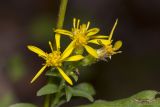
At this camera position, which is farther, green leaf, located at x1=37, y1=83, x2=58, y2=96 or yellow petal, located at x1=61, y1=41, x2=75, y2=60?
yellow petal, located at x1=61, y1=41, x2=75, y2=60

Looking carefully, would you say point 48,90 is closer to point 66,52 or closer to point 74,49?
point 66,52

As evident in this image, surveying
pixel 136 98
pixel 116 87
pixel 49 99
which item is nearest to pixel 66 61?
pixel 49 99

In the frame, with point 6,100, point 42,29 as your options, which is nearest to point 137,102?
point 6,100

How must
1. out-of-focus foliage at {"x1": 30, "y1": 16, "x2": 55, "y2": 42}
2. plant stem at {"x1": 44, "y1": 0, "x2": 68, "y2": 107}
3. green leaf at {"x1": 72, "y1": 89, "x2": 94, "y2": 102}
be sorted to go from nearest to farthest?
plant stem at {"x1": 44, "y1": 0, "x2": 68, "y2": 107}, green leaf at {"x1": 72, "y1": 89, "x2": 94, "y2": 102}, out-of-focus foliage at {"x1": 30, "y1": 16, "x2": 55, "y2": 42}

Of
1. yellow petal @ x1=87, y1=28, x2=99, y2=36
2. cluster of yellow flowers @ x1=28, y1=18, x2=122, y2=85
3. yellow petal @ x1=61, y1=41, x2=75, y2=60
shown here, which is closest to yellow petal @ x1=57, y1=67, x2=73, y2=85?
cluster of yellow flowers @ x1=28, y1=18, x2=122, y2=85

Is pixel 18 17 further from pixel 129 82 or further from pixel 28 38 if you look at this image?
pixel 129 82

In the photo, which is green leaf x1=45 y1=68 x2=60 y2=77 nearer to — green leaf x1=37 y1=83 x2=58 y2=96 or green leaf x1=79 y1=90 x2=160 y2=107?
green leaf x1=37 y1=83 x2=58 y2=96

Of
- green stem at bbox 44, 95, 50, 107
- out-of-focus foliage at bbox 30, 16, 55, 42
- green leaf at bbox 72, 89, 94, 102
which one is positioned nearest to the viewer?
green stem at bbox 44, 95, 50, 107
